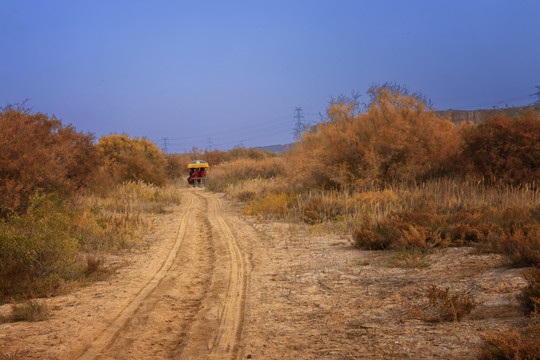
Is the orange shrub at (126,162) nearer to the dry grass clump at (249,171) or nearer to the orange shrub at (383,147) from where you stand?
the dry grass clump at (249,171)

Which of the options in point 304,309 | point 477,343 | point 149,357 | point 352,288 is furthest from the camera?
point 352,288

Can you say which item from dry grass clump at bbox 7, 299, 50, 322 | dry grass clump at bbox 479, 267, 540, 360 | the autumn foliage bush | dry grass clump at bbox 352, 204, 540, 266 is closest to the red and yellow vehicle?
the autumn foliage bush

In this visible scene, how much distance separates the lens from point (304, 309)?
17.9 ft

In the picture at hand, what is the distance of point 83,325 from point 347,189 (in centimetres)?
1157

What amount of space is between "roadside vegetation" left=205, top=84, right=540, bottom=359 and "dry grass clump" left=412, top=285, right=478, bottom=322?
69.1 inches

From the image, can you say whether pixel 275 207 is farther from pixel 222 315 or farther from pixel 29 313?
pixel 29 313

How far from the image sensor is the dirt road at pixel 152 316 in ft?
13.7

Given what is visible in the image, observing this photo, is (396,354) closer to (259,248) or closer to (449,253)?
(449,253)

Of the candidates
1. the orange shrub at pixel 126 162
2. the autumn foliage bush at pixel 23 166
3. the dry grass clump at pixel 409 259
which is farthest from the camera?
the orange shrub at pixel 126 162

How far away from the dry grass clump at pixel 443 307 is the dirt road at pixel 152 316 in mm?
2223

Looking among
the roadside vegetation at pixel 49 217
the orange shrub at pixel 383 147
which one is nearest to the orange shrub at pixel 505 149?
the orange shrub at pixel 383 147

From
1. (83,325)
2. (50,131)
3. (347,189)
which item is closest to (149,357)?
(83,325)

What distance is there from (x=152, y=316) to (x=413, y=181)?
11.9 m

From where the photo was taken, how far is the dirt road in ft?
13.7
